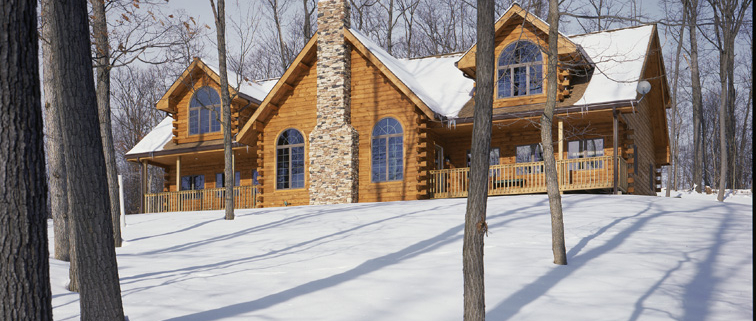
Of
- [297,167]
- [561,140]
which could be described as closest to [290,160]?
[297,167]

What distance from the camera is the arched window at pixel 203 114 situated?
24672 mm

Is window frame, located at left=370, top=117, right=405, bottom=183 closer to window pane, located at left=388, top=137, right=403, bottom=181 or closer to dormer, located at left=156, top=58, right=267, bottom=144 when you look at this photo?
window pane, located at left=388, top=137, right=403, bottom=181

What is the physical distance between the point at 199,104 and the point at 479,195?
20309mm

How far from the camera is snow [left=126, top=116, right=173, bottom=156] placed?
2550 cm

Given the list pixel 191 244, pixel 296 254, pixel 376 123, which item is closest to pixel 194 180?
pixel 376 123

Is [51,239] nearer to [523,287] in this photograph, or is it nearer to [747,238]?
[523,287]

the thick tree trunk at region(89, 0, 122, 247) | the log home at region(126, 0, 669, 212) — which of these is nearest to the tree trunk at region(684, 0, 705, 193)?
the log home at region(126, 0, 669, 212)

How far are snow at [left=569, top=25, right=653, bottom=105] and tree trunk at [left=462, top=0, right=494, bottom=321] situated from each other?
10792 millimetres

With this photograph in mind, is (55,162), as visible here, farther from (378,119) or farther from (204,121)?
(204,121)

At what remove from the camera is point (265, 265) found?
10.7 m

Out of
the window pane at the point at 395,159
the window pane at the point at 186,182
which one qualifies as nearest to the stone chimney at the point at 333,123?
the window pane at the point at 395,159

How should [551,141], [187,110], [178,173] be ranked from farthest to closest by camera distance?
[187,110], [178,173], [551,141]

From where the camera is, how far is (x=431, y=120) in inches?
798

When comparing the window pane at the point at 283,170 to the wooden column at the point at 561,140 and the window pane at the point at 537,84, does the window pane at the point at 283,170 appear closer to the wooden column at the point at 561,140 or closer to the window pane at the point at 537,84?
the window pane at the point at 537,84
